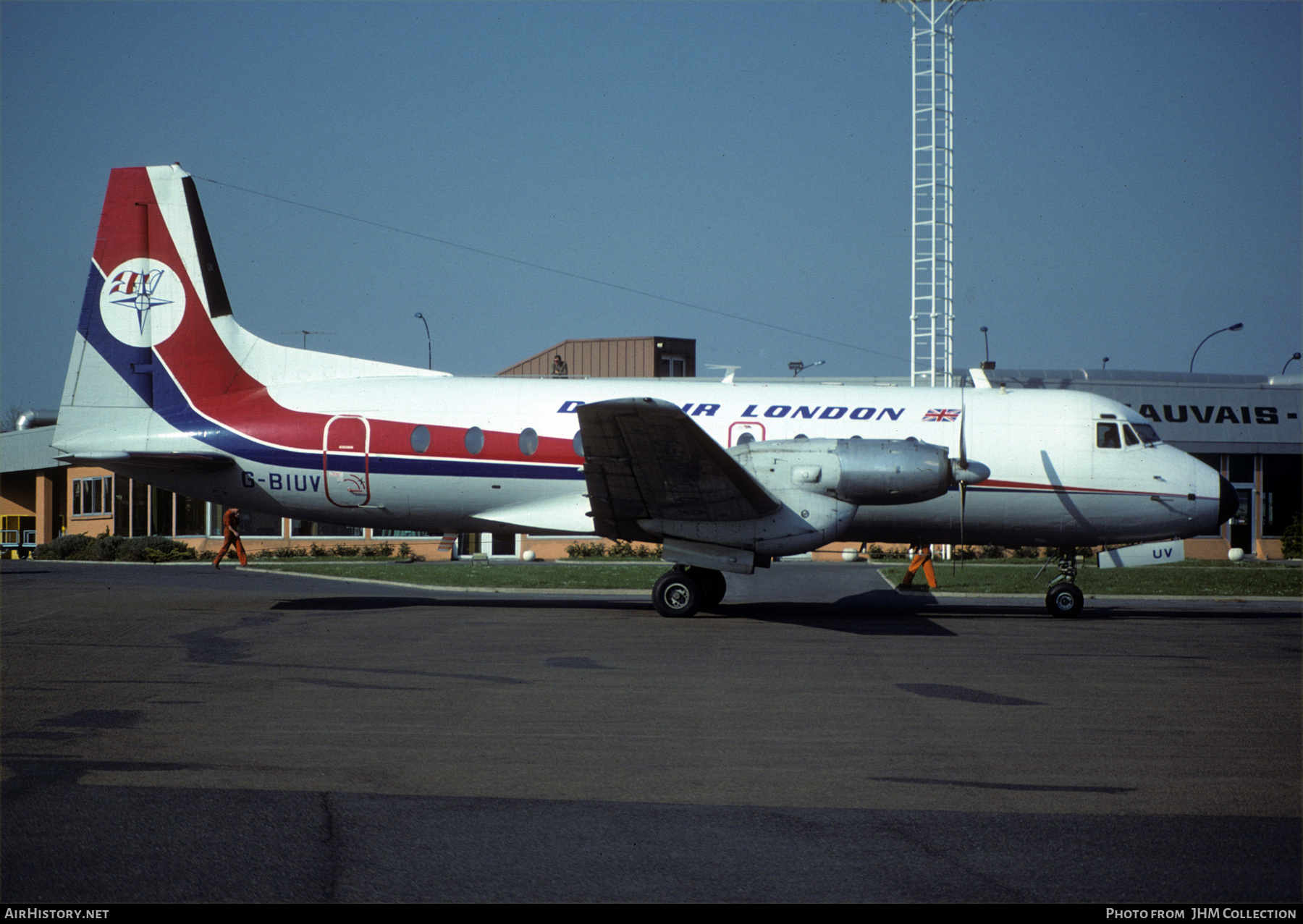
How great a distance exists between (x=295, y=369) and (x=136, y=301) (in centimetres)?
290

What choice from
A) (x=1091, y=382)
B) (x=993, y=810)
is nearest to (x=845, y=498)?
(x=993, y=810)

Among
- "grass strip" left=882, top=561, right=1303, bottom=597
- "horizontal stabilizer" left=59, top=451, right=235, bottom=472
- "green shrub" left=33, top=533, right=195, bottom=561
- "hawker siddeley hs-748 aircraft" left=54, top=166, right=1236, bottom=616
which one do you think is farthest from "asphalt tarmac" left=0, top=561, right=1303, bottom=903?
"green shrub" left=33, top=533, right=195, bottom=561

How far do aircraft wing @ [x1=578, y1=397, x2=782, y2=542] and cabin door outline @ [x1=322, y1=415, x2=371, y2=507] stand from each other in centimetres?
411

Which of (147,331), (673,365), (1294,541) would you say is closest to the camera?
(147,331)

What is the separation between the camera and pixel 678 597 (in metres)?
15.7

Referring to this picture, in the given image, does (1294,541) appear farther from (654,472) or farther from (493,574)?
(654,472)

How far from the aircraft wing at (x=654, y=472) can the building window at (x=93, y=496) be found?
36136 millimetres

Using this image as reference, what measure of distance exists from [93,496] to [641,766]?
150 ft

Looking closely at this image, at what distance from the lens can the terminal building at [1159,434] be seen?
39.5m

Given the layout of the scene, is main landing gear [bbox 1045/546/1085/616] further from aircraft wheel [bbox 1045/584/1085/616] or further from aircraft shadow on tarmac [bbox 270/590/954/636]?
aircraft shadow on tarmac [bbox 270/590/954/636]

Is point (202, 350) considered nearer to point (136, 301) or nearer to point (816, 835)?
point (136, 301)

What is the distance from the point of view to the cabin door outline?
1689cm

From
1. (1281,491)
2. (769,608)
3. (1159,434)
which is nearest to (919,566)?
(769,608)

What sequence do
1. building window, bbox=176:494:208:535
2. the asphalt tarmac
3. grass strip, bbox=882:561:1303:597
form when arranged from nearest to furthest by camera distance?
the asphalt tarmac
grass strip, bbox=882:561:1303:597
building window, bbox=176:494:208:535
